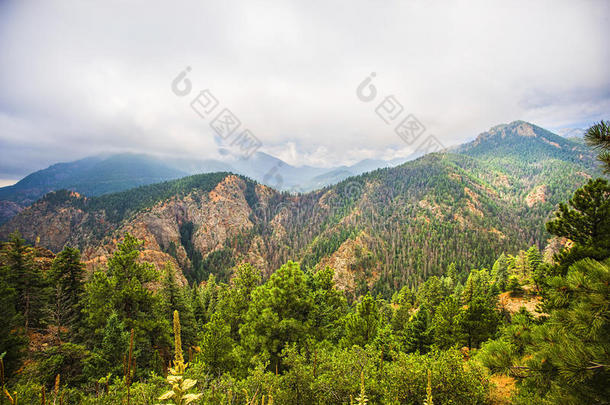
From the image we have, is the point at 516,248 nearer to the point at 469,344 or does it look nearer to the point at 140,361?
the point at 469,344

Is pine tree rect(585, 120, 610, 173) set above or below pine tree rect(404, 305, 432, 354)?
above

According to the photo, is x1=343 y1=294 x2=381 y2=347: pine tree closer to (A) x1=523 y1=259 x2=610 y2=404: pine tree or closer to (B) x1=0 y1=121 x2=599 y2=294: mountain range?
(A) x1=523 y1=259 x2=610 y2=404: pine tree

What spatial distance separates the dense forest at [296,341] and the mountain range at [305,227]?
246 ft

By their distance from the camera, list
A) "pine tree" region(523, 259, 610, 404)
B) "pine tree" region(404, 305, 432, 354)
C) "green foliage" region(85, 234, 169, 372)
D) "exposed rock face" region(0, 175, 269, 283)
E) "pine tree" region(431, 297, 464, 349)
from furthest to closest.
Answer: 1. "exposed rock face" region(0, 175, 269, 283)
2. "pine tree" region(404, 305, 432, 354)
3. "pine tree" region(431, 297, 464, 349)
4. "green foliage" region(85, 234, 169, 372)
5. "pine tree" region(523, 259, 610, 404)

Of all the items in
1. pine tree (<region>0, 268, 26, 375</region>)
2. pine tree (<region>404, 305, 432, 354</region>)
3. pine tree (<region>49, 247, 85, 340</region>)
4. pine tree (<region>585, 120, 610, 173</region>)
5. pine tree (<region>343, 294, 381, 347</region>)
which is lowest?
pine tree (<region>404, 305, 432, 354</region>)

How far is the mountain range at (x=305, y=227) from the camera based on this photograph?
10631 cm

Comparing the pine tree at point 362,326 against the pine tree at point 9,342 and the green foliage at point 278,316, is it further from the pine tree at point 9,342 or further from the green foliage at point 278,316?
the pine tree at point 9,342

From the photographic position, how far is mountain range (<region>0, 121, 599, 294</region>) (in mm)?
106312

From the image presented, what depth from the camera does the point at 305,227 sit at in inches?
6880

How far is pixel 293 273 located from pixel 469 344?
1697cm

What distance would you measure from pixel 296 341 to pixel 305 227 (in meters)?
160

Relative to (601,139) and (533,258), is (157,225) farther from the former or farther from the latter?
(601,139)

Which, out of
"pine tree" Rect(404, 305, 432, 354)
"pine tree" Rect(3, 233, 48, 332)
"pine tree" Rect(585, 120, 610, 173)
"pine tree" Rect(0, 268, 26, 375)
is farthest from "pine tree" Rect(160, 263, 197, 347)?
"pine tree" Rect(585, 120, 610, 173)

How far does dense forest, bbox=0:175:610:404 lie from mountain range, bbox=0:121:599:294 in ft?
246
